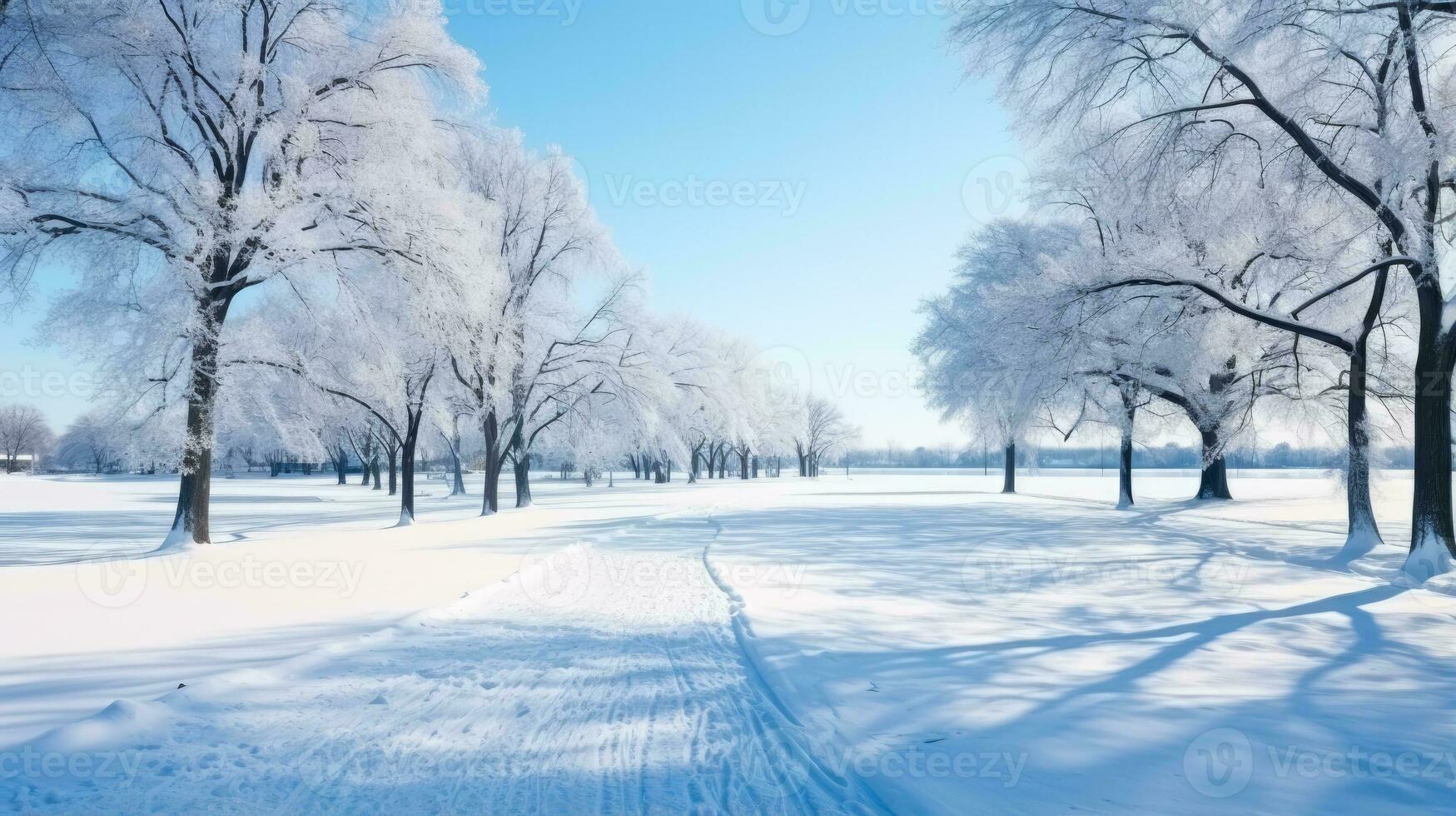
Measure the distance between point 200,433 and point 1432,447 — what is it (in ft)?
61.6

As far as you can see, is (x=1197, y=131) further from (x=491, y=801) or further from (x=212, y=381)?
(x=212, y=381)

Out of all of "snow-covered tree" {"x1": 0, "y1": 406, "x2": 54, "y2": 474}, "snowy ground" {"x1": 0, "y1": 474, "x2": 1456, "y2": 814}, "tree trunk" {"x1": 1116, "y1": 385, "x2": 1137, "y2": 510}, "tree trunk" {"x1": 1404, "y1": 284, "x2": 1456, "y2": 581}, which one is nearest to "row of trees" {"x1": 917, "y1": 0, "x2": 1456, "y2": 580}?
"tree trunk" {"x1": 1404, "y1": 284, "x2": 1456, "y2": 581}

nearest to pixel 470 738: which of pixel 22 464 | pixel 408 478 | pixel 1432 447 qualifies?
pixel 1432 447

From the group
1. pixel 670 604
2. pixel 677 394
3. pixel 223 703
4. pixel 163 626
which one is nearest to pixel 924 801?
pixel 223 703

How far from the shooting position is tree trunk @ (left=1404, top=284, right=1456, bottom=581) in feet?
30.0

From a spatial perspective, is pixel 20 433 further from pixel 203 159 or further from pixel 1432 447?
pixel 1432 447

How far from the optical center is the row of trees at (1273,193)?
9172 mm

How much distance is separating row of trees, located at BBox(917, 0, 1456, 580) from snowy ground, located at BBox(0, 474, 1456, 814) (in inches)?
138

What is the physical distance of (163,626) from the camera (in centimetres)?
600

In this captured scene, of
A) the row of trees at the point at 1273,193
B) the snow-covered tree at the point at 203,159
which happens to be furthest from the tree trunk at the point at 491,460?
the row of trees at the point at 1273,193

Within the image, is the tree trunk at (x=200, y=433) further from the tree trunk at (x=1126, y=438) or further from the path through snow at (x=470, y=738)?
the tree trunk at (x=1126, y=438)

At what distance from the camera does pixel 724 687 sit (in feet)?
15.1

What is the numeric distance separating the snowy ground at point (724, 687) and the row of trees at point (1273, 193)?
3.51 m

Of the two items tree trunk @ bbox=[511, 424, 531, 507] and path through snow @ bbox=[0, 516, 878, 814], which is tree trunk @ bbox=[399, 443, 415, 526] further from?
path through snow @ bbox=[0, 516, 878, 814]
